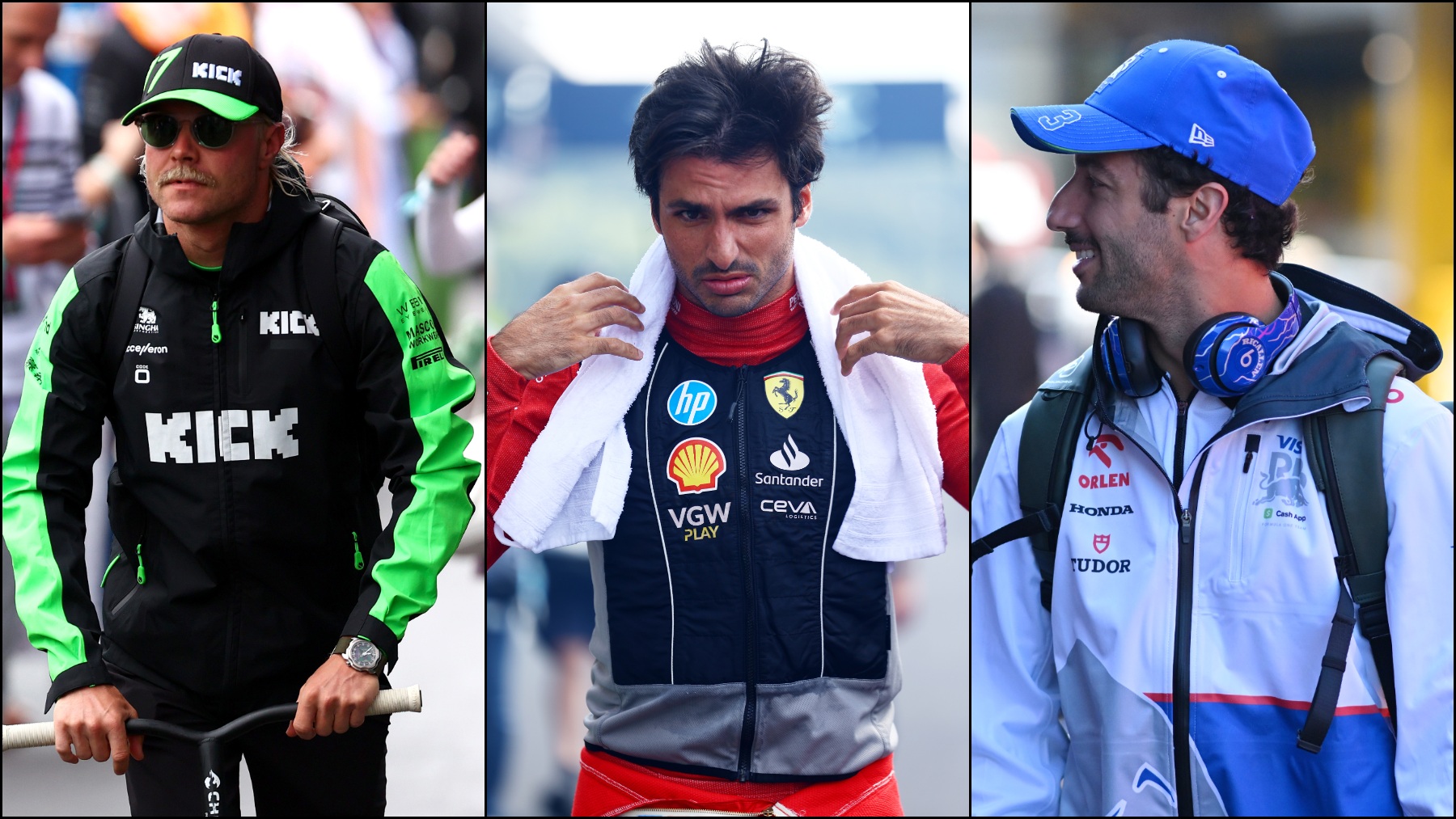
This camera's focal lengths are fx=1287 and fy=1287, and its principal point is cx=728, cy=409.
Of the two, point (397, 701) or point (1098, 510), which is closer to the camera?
point (397, 701)

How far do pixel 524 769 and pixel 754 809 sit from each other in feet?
2.28

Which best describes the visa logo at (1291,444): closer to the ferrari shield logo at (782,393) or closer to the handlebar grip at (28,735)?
the ferrari shield logo at (782,393)

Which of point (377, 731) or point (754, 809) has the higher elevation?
point (377, 731)

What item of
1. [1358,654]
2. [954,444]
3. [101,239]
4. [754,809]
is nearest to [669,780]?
[754,809]

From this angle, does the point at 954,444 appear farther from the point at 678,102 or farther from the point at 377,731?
the point at 377,731

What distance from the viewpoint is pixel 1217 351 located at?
3.13 meters

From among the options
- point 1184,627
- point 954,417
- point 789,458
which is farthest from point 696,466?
point 1184,627

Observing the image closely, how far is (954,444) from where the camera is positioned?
139 inches

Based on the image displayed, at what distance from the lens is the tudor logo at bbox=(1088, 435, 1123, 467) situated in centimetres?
333

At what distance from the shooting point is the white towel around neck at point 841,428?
3.46 meters

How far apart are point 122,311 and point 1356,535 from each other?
2967 mm

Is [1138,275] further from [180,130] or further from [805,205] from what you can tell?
[180,130]

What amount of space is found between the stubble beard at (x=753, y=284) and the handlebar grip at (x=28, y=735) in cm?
182

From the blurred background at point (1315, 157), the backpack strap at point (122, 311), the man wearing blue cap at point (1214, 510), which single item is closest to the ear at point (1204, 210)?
the man wearing blue cap at point (1214, 510)
